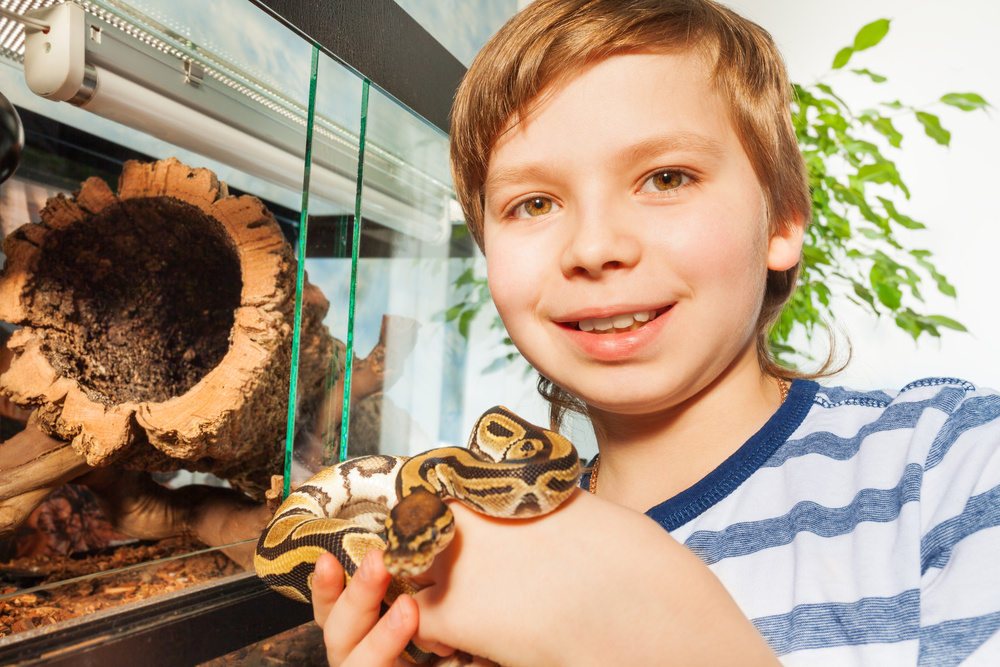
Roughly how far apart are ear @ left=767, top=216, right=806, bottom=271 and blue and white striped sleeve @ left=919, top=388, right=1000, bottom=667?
37cm

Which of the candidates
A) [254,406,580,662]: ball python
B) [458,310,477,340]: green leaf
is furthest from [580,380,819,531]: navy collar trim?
[458,310,477,340]: green leaf

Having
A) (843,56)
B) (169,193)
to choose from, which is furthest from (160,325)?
(843,56)

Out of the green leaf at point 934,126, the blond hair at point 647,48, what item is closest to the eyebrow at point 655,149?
the blond hair at point 647,48

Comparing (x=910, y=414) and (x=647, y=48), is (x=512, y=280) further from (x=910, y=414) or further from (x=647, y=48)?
(x=910, y=414)

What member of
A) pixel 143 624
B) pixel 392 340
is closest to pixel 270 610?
pixel 143 624

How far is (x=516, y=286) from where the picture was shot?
1.04m

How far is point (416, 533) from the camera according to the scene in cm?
74

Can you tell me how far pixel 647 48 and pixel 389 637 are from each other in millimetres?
999

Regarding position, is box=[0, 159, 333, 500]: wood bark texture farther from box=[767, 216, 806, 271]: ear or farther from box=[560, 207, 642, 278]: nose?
box=[767, 216, 806, 271]: ear

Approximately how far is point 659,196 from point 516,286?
29 cm

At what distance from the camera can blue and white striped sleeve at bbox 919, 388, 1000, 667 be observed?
2.27 feet

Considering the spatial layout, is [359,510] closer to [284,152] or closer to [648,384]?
[648,384]

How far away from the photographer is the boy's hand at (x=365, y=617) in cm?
76

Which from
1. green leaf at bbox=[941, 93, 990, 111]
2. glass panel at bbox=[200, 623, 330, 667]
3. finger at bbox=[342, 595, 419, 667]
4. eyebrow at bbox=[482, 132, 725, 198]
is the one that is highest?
green leaf at bbox=[941, 93, 990, 111]
